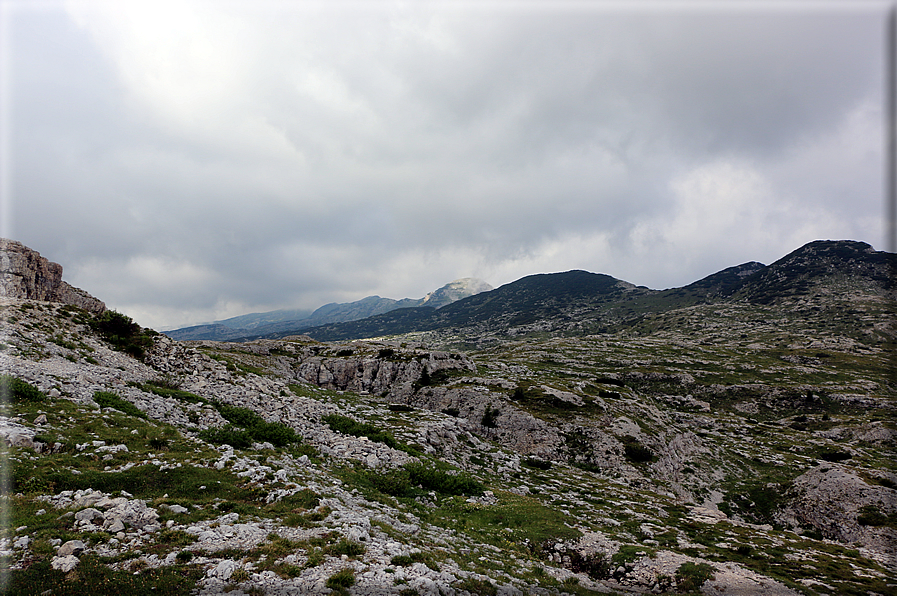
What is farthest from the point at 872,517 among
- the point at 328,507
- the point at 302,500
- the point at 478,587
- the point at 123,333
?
the point at 123,333

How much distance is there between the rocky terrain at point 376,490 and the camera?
10.6 m

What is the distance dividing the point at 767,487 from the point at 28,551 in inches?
2422

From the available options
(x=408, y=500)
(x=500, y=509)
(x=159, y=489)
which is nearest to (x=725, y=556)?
(x=500, y=509)

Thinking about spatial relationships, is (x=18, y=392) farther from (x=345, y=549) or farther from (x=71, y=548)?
(x=345, y=549)

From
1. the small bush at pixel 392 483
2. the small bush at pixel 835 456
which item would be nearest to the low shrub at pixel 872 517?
the small bush at pixel 835 456

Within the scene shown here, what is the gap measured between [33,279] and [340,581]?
2938 inches

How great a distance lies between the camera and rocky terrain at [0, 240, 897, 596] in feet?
34.7

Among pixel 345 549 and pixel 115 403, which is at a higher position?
pixel 115 403

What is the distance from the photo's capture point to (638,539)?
20734 millimetres

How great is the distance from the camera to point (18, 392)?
699 inches

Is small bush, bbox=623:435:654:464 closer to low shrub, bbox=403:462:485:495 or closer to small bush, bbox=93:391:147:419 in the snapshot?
low shrub, bbox=403:462:485:495

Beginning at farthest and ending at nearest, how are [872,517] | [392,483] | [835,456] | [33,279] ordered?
[33,279], [835,456], [872,517], [392,483]

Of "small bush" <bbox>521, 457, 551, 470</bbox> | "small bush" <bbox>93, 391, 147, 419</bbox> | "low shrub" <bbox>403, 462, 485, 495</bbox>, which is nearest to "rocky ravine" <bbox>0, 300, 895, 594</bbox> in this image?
"small bush" <bbox>521, 457, 551, 470</bbox>

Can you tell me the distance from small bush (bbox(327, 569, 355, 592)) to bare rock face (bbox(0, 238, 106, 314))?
5774 centimetres
